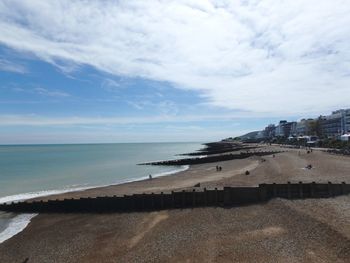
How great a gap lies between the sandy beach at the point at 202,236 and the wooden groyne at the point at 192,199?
1222mm

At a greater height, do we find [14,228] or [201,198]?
[201,198]

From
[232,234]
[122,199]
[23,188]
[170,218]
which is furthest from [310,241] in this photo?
[23,188]

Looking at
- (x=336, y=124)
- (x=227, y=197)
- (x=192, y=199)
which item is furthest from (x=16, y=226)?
(x=336, y=124)

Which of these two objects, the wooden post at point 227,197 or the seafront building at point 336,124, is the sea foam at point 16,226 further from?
the seafront building at point 336,124

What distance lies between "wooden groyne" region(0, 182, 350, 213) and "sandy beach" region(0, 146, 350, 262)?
122 cm

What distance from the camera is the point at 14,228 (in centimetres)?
2945

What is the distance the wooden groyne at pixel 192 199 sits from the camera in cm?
2780

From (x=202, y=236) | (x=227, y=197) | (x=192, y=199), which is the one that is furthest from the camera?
(x=192, y=199)


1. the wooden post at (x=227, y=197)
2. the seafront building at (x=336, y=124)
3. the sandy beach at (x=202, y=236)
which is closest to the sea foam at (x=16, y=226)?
the sandy beach at (x=202, y=236)

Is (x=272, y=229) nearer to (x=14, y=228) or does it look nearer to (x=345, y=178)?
(x=345, y=178)

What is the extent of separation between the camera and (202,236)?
864 inches

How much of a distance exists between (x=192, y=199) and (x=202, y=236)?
807cm

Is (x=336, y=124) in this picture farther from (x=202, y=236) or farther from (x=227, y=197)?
(x=202, y=236)

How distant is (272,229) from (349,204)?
6.46 metres
